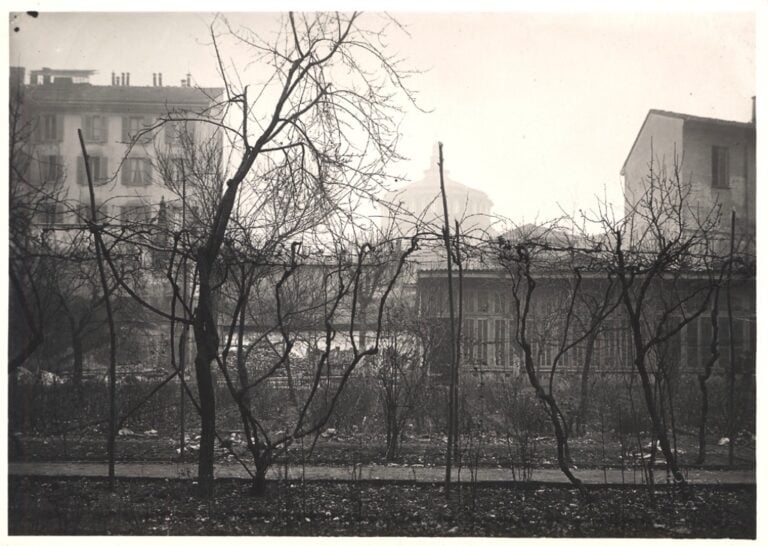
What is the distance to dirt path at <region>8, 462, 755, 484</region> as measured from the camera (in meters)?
6.70

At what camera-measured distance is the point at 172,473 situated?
22.8ft

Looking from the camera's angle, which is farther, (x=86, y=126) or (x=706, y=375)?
(x=86, y=126)

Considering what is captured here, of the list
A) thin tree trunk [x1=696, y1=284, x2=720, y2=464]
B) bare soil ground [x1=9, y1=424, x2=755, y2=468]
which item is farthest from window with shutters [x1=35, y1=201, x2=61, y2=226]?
thin tree trunk [x1=696, y1=284, x2=720, y2=464]

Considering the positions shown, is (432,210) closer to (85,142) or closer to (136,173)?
(136,173)

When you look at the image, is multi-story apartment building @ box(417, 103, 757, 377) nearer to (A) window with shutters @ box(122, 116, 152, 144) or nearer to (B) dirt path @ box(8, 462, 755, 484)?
(B) dirt path @ box(8, 462, 755, 484)

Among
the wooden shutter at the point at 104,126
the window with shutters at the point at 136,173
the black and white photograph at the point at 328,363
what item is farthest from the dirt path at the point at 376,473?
the window with shutters at the point at 136,173

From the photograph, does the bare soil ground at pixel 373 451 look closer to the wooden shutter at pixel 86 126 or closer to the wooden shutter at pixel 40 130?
the wooden shutter at pixel 40 130

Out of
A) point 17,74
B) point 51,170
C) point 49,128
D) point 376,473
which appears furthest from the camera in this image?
point 49,128

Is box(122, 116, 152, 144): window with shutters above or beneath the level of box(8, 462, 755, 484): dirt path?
above

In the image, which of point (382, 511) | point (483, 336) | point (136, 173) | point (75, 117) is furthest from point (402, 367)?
point (136, 173)

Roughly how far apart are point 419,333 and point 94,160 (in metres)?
9.94

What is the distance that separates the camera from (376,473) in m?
6.97

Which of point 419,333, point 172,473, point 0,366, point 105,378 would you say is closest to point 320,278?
point 419,333

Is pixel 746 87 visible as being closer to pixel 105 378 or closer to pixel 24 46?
pixel 24 46
